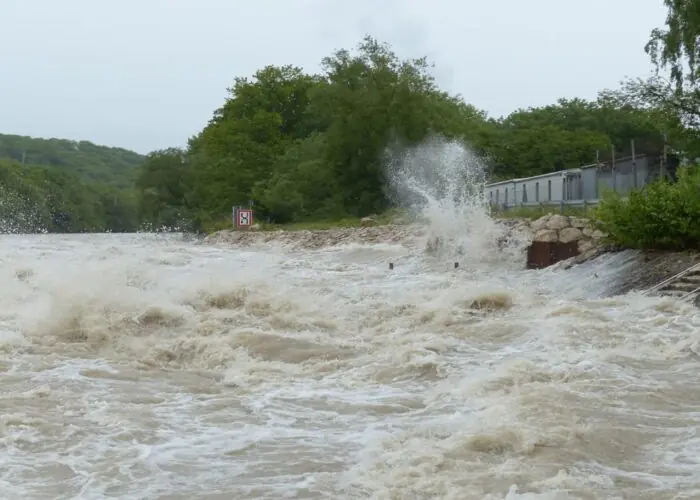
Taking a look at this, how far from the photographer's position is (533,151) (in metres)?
63.9

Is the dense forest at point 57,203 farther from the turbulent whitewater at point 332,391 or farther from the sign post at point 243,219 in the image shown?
the turbulent whitewater at point 332,391

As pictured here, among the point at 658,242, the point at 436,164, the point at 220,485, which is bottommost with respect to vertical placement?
the point at 220,485

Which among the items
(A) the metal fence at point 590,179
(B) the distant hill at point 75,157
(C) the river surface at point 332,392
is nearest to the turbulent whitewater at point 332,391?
(C) the river surface at point 332,392

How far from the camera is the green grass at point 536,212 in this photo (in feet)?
80.6

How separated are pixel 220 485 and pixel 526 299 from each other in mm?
9267

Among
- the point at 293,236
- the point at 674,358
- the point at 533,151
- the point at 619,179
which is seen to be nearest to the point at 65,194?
the point at 533,151

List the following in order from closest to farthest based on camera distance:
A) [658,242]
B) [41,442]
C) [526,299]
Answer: [41,442] < [526,299] < [658,242]

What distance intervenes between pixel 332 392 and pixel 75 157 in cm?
18023

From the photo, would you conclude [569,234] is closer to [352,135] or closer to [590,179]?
[590,179]

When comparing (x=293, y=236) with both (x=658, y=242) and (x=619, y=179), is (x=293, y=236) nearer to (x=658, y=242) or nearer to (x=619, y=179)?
(x=619, y=179)

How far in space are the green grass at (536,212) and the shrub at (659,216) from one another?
5.40 m

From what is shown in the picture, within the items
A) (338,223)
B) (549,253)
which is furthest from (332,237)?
(549,253)

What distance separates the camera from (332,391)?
8016 mm

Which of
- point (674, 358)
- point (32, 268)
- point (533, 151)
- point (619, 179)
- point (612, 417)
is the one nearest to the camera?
point (612, 417)
